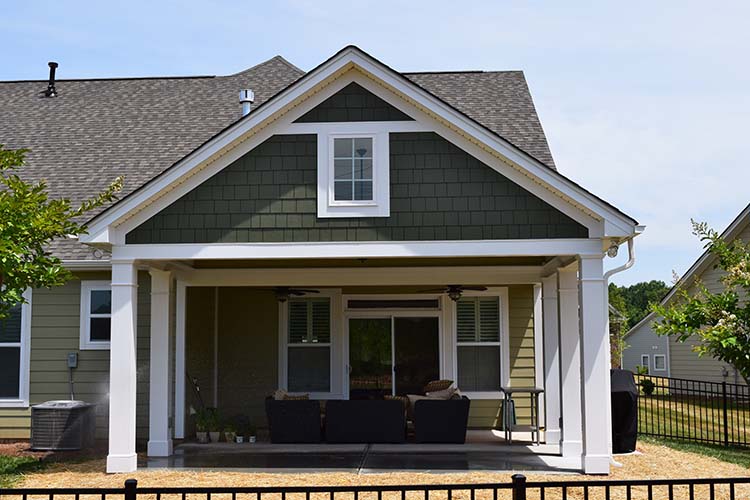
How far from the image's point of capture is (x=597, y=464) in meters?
10.7

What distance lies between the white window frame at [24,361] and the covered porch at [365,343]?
2576 millimetres

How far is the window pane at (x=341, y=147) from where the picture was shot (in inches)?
448

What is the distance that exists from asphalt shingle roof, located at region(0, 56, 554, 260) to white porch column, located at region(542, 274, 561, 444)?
2496mm

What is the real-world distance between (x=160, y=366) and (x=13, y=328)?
12.3 ft

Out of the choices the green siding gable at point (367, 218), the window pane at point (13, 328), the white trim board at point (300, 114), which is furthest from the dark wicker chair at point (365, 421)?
the window pane at point (13, 328)

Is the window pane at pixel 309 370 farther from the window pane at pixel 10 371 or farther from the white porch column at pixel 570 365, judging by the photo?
the white porch column at pixel 570 365

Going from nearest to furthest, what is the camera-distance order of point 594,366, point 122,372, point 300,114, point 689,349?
point 594,366 → point 122,372 → point 300,114 → point 689,349

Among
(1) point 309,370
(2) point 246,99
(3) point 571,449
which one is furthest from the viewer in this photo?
(2) point 246,99

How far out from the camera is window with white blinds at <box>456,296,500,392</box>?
633 inches

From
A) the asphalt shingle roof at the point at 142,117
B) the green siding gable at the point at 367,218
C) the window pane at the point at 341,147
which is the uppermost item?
the asphalt shingle roof at the point at 142,117

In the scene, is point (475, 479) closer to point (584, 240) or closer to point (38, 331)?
point (584, 240)

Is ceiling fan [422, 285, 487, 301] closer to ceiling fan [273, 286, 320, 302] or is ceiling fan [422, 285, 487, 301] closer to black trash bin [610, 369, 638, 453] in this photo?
ceiling fan [273, 286, 320, 302]

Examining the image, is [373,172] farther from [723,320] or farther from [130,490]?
[130,490]

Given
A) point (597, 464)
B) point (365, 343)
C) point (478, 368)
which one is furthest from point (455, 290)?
point (597, 464)
